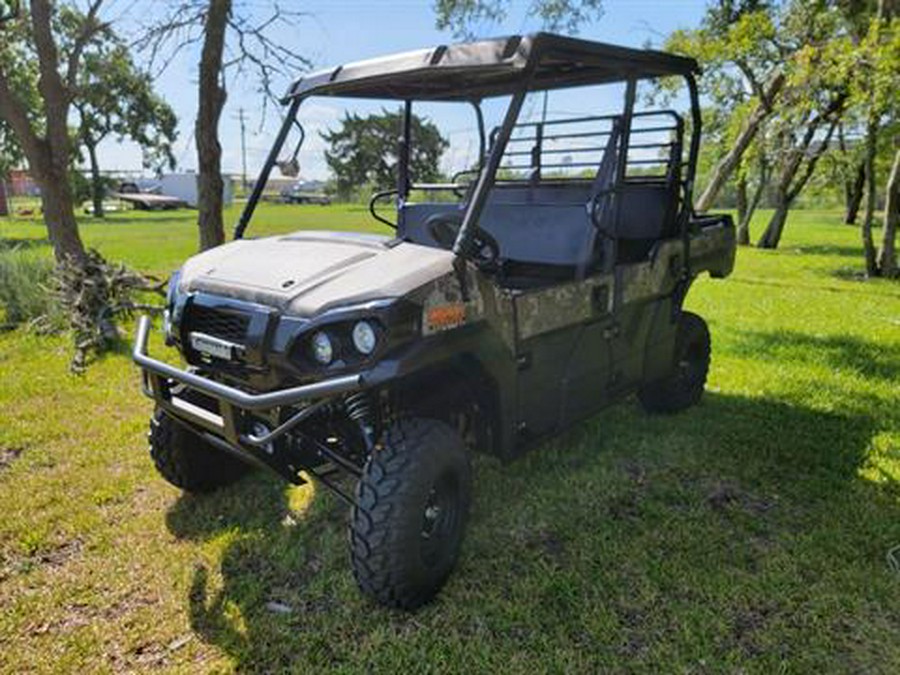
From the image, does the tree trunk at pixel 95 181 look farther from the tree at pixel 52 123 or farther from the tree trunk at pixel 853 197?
the tree trunk at pixel 853 197

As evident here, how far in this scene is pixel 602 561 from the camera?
2771mm

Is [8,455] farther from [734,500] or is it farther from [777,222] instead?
[777,222]

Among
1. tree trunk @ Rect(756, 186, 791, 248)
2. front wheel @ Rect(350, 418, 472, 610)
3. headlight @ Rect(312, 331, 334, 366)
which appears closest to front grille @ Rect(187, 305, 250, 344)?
headlight @ Rect(312, 331, 334, 366)

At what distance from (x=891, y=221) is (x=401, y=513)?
10868mm

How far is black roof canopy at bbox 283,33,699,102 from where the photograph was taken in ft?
8.27

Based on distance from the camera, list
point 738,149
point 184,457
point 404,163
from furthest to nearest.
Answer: point 738,149 → point 404,163 → point 184,457

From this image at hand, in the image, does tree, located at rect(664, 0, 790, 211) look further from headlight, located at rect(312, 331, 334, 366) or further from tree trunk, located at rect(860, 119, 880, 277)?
headlight, located at rect(312, 331, 334, 366)

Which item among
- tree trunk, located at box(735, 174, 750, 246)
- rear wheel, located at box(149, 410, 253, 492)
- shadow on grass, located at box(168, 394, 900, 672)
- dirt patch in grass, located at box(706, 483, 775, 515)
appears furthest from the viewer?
tree trunk, located at box(735, 174, 750, 246)

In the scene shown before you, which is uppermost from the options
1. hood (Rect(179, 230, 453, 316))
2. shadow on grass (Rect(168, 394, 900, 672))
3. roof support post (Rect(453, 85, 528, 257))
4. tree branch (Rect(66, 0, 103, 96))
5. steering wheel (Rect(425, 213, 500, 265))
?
tree branch (Rect(66, 0, 103, 96))

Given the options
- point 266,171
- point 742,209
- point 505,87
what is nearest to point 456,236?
point 266,171

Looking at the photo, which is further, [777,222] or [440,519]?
[777,222]

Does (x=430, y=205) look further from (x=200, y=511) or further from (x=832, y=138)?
(x=832, y=138)

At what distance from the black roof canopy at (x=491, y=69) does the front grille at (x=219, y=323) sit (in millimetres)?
1227

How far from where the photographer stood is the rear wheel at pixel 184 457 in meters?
3.10
